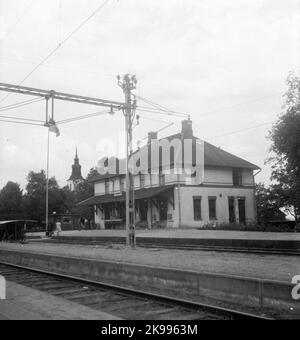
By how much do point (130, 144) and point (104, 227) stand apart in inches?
1329

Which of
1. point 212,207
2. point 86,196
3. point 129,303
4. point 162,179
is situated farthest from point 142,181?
point 86,196

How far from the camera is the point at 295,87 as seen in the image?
41812 mm

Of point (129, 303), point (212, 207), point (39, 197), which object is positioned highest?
point (39, 197)

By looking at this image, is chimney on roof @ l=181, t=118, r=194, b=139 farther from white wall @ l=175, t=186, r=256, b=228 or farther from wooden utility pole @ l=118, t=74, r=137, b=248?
wooden utility pole @ l=118, t=74, r=137, b=248

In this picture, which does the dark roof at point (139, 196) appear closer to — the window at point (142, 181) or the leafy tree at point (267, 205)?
the window at point (142, 181)

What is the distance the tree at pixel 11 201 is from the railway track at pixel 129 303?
71.4 m

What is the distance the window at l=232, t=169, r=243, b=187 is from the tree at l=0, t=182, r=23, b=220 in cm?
4584

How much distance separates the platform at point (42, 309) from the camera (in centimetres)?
782

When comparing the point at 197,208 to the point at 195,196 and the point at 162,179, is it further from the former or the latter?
the point at 162,179

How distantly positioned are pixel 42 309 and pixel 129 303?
1.78 metres

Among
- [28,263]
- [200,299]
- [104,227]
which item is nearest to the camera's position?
[200,299]

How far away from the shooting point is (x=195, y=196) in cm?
4441
